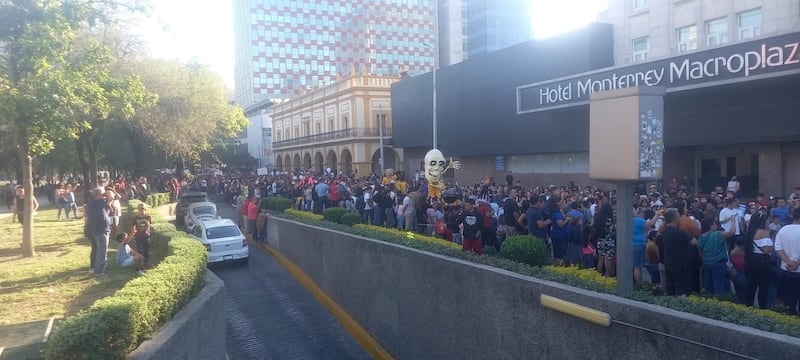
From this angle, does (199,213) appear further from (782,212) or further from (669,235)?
(782,212)

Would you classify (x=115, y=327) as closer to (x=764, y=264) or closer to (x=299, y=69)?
(x=764, y=264)

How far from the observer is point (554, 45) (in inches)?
974

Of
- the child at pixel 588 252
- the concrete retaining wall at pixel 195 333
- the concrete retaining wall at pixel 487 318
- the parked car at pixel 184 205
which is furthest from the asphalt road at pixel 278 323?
the parked car at pixel 184 205

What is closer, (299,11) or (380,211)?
(380,211)

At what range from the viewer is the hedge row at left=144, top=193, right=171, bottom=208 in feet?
98.9

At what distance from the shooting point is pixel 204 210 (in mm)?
20250

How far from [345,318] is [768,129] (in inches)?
536

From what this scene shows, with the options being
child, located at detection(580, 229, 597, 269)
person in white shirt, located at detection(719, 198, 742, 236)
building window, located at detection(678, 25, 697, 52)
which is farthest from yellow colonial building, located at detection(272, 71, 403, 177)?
person in white shirt, located at detection(719, 198, 742, 236)

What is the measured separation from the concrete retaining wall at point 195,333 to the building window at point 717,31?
Result: 19390mm

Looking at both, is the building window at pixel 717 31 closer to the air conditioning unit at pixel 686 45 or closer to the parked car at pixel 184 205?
the air conditioning unit at pixel 686 45

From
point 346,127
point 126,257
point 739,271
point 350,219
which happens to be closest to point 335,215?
point 350,219

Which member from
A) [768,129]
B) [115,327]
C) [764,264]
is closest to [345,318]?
[115,327]

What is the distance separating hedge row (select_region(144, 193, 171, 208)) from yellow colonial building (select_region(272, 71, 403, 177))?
14822 millimetres

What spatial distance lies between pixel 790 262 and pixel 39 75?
14680 millimetres
